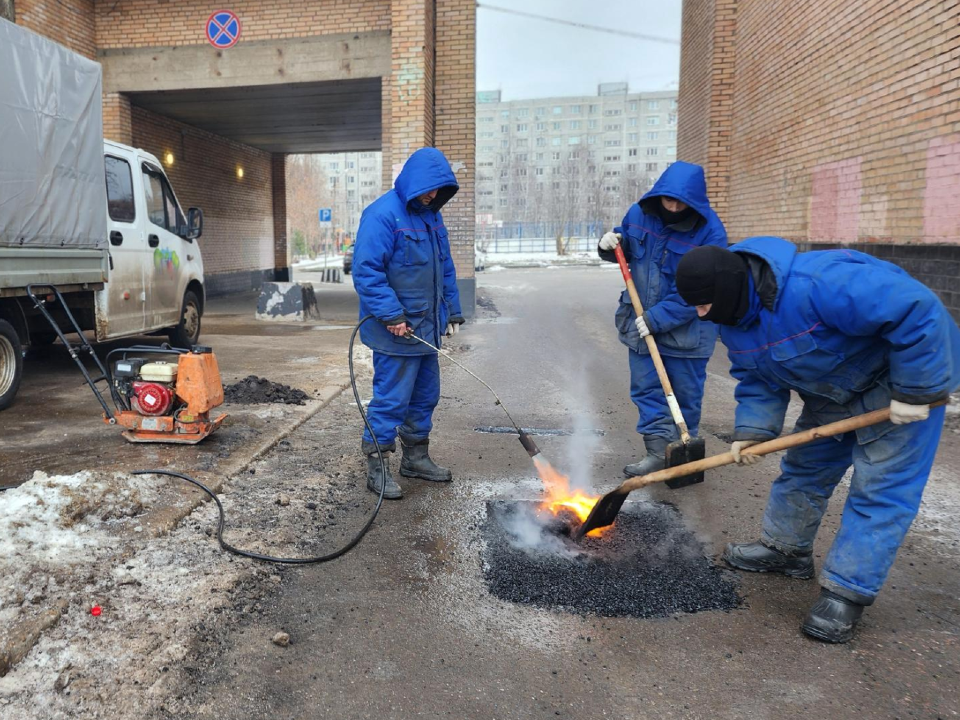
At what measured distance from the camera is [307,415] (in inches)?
235

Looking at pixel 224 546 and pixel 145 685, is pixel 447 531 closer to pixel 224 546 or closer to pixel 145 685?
pixel 224 546

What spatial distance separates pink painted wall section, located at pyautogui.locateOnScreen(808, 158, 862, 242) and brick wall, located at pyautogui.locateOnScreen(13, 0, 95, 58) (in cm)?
1212

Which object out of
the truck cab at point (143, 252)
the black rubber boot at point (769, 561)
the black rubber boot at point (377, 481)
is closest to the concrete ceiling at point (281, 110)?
the truck cab at point (143, 252)

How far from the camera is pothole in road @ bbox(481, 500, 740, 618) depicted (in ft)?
9.85

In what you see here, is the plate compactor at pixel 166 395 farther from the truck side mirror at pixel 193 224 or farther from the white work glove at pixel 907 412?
the truck side mirror at pixel 193 224

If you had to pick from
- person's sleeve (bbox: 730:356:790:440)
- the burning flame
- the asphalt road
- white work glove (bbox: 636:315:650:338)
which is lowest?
the asphalt road

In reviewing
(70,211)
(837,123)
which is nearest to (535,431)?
(70,211)

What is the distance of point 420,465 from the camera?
4566 mm

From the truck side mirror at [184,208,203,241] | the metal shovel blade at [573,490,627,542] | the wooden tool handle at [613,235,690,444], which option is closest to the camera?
the metal shovel blade at [573,490,627,542]

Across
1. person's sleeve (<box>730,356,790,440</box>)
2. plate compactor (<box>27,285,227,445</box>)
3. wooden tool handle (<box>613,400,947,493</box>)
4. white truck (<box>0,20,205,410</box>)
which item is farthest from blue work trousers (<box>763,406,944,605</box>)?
white truck (<box>0,20,205,410</box>)

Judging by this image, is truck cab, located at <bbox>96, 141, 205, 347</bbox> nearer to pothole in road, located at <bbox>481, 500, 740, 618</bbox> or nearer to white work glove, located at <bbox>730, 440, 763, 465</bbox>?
pothole in road, located at <bbox>481, 500, 740, 618</bbox>

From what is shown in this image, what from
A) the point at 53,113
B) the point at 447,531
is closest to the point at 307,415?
the point at 447,531

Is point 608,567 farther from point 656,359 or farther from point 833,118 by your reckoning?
point 833,118

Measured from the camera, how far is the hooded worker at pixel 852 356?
2449mm
